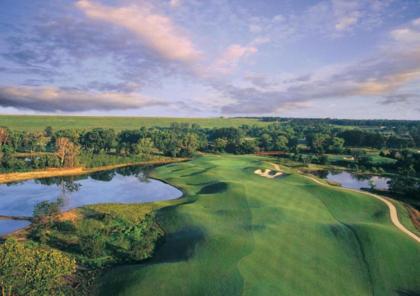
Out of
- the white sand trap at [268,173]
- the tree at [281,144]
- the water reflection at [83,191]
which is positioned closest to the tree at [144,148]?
the water reflection at [83,191]

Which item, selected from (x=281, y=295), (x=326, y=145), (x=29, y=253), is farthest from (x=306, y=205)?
(x=326, y=145)

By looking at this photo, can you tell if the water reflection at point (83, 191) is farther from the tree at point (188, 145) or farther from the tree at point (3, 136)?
A: the tree at point (3, 136)

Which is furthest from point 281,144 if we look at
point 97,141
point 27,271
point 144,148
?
point 27,271

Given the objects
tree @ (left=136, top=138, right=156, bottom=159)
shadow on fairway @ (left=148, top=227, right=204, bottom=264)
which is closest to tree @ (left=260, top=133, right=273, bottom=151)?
tree @ (left=136, top=138, right=156, bottom=159)

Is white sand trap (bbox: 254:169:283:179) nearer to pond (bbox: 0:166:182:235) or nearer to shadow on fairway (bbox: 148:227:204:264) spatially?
pond (bbox: 0:166:182:235)

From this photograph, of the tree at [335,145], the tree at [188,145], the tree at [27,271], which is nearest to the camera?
the tree at [27,271]

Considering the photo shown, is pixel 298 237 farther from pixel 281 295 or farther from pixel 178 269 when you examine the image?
pixel 178 269

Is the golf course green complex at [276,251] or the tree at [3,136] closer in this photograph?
the golf course green complex at [276,251]
